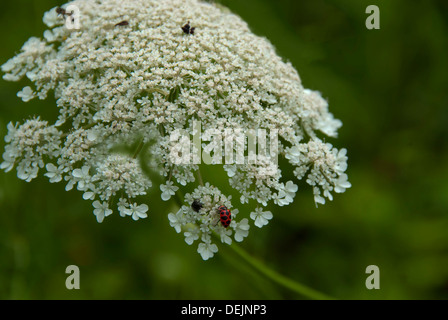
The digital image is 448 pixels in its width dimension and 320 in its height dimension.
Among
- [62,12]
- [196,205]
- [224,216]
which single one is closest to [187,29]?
[62,12]

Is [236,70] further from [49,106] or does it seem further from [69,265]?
[69,265]

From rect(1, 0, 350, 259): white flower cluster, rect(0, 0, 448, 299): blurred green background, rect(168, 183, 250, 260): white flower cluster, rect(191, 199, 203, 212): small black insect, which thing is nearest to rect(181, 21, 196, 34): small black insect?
rect(1, 0, 350, 259): white flower cluster

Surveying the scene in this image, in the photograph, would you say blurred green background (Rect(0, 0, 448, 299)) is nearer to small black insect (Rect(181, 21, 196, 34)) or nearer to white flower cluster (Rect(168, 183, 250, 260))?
white flower cluster (Rect(168, 183, 250, 260))

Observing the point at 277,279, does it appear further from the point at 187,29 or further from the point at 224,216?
the point at 187,29

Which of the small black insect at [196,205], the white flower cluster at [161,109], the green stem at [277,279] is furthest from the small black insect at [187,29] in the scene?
the green stem at [277,279]

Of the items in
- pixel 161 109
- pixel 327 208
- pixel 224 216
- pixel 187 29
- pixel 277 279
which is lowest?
pixel 277 279

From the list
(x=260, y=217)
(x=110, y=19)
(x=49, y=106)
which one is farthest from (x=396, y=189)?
(x=49, y=106)

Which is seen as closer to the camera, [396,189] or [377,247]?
[377,247]
